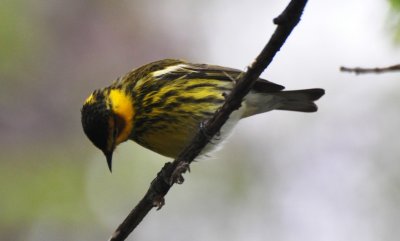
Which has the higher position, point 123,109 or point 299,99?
point 299,99

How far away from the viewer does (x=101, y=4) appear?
9.66 metres

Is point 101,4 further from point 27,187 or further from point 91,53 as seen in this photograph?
point 27,187

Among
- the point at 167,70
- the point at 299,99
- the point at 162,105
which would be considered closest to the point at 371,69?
the point at 162,105

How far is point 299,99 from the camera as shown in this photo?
578 cm

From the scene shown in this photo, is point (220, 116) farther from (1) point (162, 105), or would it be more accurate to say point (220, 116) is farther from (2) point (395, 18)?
(1) point (162, 105)

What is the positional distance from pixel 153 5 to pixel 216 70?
195 inches

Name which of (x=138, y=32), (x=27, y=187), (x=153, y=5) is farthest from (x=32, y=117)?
(x=153, y=5)

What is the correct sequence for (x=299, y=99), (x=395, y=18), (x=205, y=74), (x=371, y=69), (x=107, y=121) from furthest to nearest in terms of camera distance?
(x=299, y=99) → (x=205, y=74) → (x=107, y=121) → (x=395, y=18) → (x=371, y=69)

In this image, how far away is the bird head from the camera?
5035 mm

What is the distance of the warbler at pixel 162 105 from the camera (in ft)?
16.5

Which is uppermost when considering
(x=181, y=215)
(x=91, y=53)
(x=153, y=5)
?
(x=153, y=5)

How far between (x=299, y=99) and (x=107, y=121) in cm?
160

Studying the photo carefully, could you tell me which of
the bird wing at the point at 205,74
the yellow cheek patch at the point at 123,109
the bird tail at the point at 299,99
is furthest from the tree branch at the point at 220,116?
the bird tail at the point at 299,99

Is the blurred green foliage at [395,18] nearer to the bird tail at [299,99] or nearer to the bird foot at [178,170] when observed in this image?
the bird foot at [178,170]
